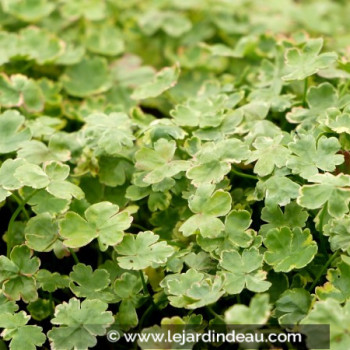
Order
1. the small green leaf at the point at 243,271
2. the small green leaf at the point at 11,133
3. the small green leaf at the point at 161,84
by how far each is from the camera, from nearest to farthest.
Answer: the small green leaf at the point at 243,271 → the small green leaf at the point at 11,133 → the small green leaf at the point at 161,84

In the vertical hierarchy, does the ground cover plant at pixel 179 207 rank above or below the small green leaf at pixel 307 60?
below

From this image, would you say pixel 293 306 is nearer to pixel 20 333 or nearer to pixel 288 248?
pixel 288 248

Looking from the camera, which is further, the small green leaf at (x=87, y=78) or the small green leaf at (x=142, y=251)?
the small green leaf at (x=87, y=78)

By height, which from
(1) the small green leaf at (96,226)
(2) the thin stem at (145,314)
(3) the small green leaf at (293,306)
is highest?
(1) the small green leaf at (96,226)

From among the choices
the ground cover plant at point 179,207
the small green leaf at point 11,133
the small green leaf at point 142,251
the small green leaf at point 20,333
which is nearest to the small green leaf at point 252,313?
the ground cover plant at point 179,207

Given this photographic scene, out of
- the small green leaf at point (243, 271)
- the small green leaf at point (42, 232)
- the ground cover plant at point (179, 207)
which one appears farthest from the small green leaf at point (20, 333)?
the small green leaf at point (243, 271)

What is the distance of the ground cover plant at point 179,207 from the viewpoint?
3.85ft

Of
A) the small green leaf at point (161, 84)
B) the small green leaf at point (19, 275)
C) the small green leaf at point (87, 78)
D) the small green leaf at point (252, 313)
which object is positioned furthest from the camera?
the small green leaf at point (87, 78)

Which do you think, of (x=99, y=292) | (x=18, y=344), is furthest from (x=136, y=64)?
(x=18, y=344)

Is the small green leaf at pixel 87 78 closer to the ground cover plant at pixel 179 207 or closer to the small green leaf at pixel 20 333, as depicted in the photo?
the ground cover plant at pixel 179 207

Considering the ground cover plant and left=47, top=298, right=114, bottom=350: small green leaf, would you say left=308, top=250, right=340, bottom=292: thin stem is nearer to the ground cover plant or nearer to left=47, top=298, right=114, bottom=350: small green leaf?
the ground cover plant

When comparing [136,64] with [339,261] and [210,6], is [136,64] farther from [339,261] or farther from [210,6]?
[339,261]

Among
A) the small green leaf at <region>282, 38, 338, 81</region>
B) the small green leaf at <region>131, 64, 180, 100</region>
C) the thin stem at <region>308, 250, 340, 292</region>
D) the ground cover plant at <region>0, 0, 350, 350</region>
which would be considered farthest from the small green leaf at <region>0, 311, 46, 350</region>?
the small green leaf at <region>282, 38, 338, 81</region>

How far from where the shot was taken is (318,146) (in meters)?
1.28
